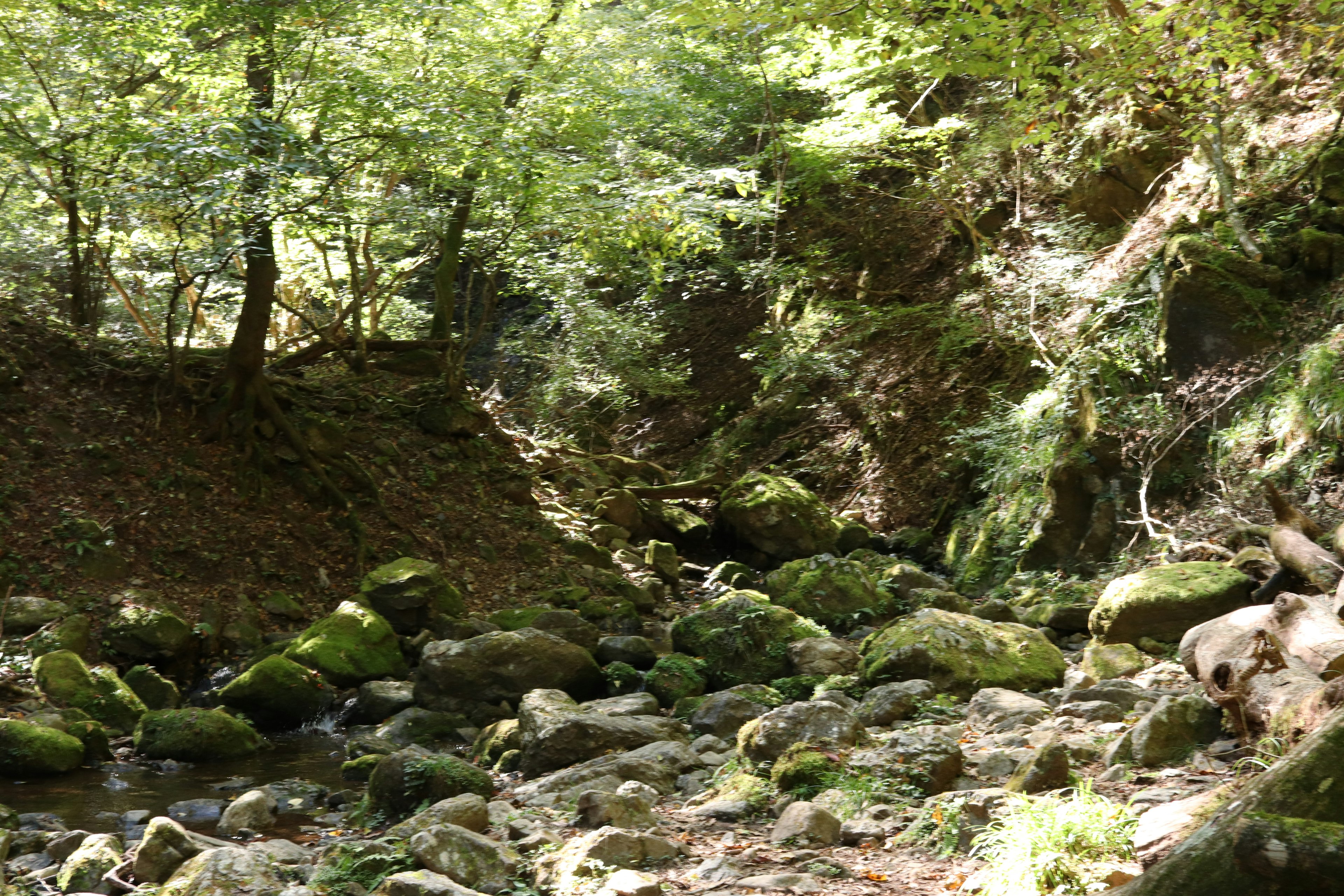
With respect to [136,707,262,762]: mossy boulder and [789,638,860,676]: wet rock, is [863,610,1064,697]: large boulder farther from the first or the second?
[136,707,262,762]: mossy boulder

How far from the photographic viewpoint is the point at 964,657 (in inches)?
308

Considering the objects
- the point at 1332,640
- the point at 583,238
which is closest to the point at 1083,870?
the point at 1332,640

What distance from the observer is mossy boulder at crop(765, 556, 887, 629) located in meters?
11.0

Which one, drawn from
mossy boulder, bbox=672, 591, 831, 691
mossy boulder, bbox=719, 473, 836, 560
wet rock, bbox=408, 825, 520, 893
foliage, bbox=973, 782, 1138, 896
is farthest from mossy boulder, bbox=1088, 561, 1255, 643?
mossy boulder, bbox=719, 473, 836, 560

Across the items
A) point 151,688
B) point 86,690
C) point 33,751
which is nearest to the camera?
point 33,751

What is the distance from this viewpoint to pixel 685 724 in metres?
7.65

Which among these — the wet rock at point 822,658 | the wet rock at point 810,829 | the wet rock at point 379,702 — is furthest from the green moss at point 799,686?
the wet rock at point 810,829

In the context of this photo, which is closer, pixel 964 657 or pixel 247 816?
pixel 247 816

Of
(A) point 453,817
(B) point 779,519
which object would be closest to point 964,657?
(A) point 453,817

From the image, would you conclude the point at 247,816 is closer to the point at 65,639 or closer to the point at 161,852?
the point at 161,852

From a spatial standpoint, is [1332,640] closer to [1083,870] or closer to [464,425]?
[1083,870]

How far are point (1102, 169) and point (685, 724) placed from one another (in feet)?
34.7

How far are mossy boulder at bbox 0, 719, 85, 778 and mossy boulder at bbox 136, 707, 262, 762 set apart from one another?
1.78 ft

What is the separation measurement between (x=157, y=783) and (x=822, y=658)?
17.3 ft
